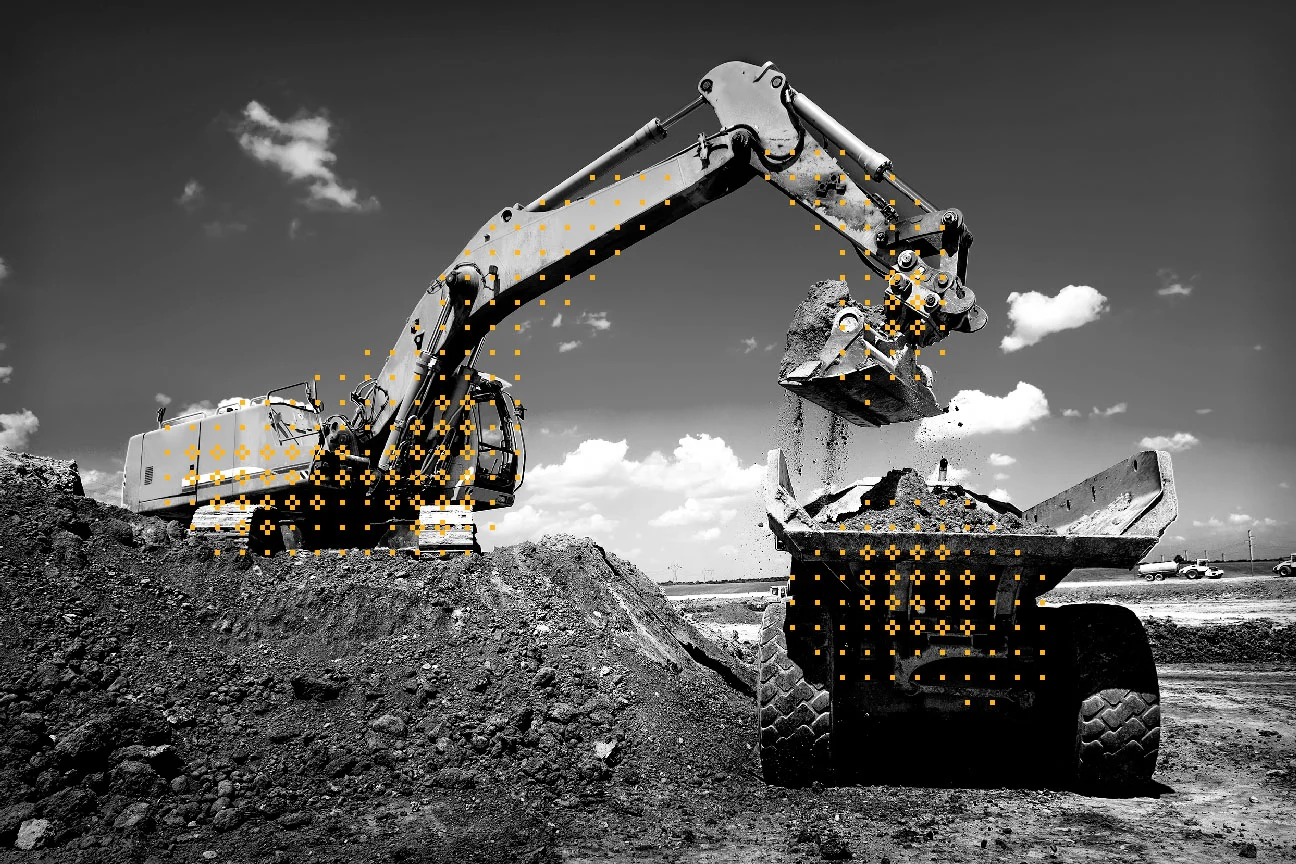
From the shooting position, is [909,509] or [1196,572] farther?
[1196,572]

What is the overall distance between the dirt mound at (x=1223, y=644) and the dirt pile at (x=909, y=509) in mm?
8015

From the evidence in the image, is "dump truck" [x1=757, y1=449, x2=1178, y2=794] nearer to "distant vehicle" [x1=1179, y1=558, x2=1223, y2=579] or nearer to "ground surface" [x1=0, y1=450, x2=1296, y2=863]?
"ground surface" [x1=0, y1=450, x2=1296, y2=863]

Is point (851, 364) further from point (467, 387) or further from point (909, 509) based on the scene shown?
point (467, 387)

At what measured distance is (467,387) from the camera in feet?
32.2

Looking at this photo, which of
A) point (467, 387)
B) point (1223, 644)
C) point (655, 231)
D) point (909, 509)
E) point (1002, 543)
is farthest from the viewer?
point (1223, 644)

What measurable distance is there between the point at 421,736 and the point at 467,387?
5300 mm

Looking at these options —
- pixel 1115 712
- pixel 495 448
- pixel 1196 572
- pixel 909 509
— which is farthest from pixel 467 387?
pixel 1196 572

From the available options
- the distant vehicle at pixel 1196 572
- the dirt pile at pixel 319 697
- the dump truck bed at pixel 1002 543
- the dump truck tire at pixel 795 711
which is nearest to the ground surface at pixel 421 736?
the dirt pile at pixel 319 697

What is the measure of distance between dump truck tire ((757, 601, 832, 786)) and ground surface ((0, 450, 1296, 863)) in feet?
0.53

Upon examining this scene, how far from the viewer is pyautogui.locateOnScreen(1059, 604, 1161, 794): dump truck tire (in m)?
4.48

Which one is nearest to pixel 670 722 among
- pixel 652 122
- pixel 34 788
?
pixel 34 788

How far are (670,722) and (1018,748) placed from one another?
2268mm

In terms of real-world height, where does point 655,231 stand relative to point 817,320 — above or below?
above

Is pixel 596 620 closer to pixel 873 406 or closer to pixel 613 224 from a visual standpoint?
pixel 873 406
